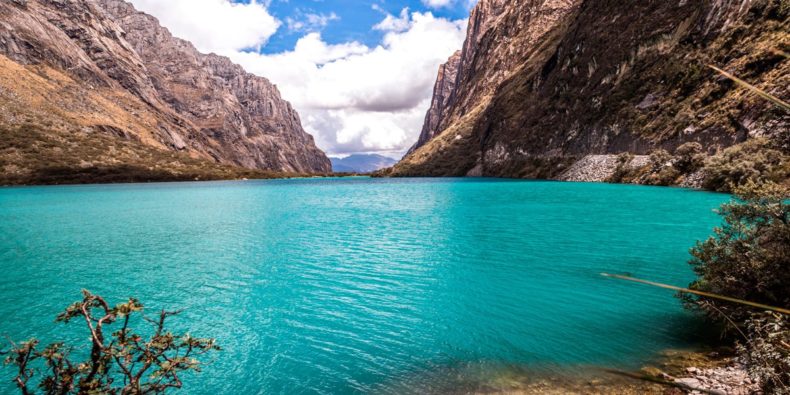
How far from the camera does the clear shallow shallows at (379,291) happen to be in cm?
1588

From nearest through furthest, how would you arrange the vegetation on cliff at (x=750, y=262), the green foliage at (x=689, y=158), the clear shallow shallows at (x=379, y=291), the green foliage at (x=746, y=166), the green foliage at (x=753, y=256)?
the vegetation on cliff at (x=750, y=262)
the green foliage at (x=753, y=256)
the clear shallow shallows at (x=379, y=291)
the green foliage at (x=746, y=166)
the green foliage at (x=689, y=158)

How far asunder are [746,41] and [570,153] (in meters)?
76.6

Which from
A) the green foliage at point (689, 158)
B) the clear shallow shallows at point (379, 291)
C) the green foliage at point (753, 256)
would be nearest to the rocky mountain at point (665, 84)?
the green foliage at point (689, 158)

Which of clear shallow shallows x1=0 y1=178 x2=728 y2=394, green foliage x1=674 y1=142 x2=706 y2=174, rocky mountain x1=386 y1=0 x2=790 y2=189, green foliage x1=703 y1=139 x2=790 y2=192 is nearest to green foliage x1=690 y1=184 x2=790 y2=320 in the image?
clear shallow shallows x1=0 y1=178 x2=728 y2=394

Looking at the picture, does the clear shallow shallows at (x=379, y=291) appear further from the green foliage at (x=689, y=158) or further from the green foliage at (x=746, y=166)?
the green foliage at (x=689, y=158)

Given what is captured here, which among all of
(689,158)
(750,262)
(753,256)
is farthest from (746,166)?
(750,262)

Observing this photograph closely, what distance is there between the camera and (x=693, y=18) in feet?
436

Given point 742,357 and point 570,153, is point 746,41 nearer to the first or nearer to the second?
point 570,153

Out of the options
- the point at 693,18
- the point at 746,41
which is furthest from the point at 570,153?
the point at 746,41

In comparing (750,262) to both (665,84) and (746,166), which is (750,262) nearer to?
(746,166)

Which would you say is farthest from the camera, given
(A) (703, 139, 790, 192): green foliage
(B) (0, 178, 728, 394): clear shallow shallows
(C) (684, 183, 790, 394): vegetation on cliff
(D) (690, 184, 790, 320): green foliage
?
(A) (703, 139, 790, 192): green foliage

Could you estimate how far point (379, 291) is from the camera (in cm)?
2467

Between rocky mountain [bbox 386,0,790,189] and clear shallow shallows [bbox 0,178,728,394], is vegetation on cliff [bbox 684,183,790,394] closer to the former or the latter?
clear shallow shallows [bbox 0,178,728,394]

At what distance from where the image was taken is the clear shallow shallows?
52.1 feet
